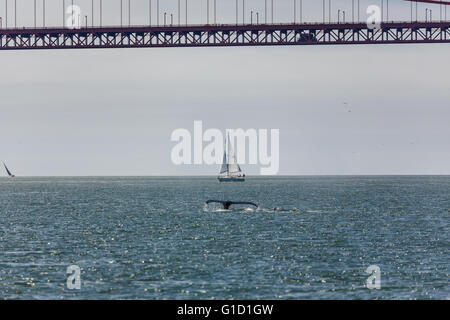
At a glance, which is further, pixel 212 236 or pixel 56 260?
pixel 212 236

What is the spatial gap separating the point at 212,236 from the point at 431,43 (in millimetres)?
58476

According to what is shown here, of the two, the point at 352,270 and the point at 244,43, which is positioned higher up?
the point at 244,43

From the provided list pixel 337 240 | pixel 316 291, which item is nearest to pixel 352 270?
pixel 316 291

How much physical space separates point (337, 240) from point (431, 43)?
57.8 m

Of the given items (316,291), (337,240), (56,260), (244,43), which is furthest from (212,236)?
(244,43)

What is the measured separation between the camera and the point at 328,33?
100375mm

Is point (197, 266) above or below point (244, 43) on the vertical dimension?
below

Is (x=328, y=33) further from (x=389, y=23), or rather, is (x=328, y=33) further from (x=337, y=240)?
(x=337, y=240)
